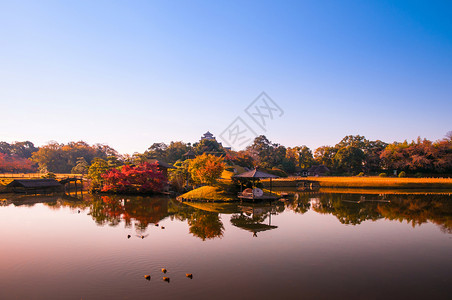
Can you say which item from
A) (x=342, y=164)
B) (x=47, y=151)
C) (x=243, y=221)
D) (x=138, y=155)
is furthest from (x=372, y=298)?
(x=47, y=151)

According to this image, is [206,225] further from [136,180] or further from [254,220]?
[136,180]

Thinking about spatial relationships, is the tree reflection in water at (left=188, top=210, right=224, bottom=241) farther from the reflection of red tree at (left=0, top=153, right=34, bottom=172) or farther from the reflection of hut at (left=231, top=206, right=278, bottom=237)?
the reflection of red tree at (left=0, top=153, right=34, bottom=172)

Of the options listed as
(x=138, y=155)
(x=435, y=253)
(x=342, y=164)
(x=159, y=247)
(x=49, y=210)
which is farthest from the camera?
(x=342, y=164)

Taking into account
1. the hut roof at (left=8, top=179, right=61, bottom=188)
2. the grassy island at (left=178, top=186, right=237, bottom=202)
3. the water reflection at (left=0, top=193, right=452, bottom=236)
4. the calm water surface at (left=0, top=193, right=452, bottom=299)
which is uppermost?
the hut roof at (left=8, top=179, right=61, bottom=188)

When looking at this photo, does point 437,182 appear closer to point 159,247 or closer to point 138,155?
point 159,247

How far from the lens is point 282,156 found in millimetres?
75625

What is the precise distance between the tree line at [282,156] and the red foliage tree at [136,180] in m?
9.11

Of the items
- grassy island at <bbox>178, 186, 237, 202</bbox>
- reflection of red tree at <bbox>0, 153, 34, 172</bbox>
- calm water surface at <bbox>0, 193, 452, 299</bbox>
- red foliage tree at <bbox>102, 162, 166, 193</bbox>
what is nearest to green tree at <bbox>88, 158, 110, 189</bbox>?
red foliage tree at <bbox>102, 162, 166, 193</bbox>

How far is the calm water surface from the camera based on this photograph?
8820 millimetres

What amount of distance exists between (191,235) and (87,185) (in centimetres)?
3711

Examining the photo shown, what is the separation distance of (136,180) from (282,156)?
45686 millimetres

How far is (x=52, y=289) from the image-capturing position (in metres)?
9.02

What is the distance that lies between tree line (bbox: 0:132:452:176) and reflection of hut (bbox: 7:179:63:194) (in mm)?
9827

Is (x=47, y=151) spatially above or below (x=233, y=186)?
above
